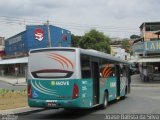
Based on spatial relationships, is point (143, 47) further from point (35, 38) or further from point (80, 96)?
point (80, 96)

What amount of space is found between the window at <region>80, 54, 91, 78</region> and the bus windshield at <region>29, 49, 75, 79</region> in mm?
615

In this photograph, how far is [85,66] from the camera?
1823 cm

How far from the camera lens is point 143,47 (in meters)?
56.7

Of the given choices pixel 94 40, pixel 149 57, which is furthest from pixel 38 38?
pixel 149 57

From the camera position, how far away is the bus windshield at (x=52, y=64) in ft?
57.0

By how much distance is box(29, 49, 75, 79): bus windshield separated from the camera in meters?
17.4

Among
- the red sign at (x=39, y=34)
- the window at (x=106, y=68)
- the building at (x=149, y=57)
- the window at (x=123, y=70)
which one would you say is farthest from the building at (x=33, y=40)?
the window at (x=106, y=68)

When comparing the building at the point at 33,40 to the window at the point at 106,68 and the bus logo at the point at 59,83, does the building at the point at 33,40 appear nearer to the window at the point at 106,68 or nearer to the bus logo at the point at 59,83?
the window at the point at 106,68

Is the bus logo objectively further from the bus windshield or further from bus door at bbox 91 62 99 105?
bus door at bbox 91 62 99 105

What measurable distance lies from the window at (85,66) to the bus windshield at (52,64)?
61 centimetres

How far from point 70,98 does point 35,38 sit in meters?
60.0

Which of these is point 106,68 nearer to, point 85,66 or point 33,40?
point 85,66

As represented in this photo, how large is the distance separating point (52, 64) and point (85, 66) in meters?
1.50

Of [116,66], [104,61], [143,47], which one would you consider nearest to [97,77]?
[104,61]
